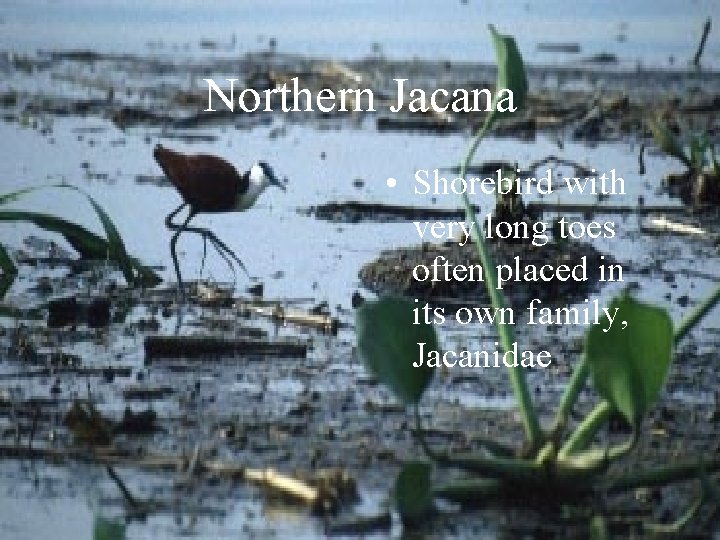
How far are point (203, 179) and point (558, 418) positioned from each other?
346 cm

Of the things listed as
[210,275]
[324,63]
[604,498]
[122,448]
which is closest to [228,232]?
[210,275]

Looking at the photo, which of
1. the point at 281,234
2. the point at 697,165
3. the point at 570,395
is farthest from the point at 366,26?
the point at 570,395

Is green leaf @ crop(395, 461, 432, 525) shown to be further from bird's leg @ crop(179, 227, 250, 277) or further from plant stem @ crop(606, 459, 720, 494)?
bird's leg @ crop(179, 227, 250, 277)

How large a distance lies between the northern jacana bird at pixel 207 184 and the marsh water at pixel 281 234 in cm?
30

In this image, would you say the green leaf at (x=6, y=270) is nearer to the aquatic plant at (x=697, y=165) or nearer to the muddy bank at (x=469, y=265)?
the muddy bank at (x=469, y=265)

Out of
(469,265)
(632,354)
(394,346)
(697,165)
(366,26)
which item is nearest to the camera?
(632,354)

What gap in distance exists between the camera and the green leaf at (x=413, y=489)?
5.47m

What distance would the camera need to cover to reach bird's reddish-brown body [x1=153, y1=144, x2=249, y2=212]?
8789mm

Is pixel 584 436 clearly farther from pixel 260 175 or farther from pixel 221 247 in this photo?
pixel 221 247

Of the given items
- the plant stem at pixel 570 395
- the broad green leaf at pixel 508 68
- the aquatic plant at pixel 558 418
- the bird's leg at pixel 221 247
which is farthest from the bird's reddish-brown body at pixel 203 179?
the plant stem at pixel 570 395

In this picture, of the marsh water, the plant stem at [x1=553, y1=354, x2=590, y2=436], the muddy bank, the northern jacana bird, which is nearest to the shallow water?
the marsh water

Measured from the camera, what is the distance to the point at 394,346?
570 cm

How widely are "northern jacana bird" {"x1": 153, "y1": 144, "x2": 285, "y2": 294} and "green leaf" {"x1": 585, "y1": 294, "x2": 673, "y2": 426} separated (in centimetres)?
348

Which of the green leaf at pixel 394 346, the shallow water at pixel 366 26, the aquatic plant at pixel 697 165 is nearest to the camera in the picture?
the green leaf at pixel 394 346
